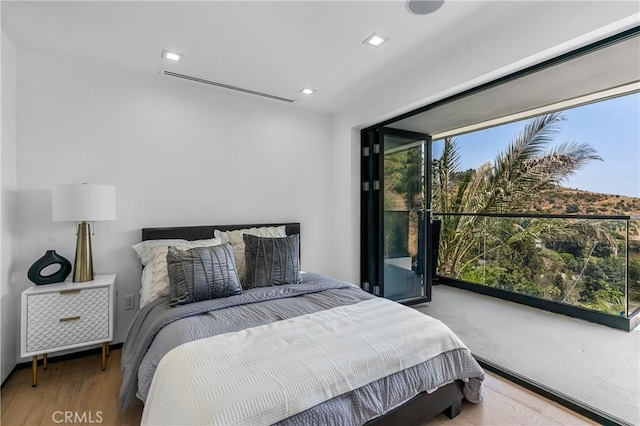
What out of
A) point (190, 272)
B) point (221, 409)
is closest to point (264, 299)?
point (190, 272)

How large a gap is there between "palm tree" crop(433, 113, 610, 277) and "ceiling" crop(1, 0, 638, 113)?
2405 mm

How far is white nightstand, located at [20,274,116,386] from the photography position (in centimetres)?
213

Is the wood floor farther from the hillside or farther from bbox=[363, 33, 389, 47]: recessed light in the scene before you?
bbox=[363, 33, 389, 47]: recessed light

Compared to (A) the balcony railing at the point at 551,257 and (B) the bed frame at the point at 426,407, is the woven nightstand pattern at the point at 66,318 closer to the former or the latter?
(B) the bed frame at the point at 426,407

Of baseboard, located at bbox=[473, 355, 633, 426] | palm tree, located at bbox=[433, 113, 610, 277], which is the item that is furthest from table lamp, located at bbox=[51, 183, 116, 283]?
palm tree, located at bbox=[433, 113, 610, 277]

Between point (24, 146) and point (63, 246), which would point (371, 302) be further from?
point (24, 146)

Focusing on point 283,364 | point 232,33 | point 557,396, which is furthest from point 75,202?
point 557,396

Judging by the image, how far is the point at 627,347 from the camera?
107 inches

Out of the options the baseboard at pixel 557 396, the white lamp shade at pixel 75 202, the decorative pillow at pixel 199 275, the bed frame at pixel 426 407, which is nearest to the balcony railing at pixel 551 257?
the baseboard at pixel 557 396

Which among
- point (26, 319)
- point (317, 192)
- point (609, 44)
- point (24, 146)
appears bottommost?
point (26, 319)

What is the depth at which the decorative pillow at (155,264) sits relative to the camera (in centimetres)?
230

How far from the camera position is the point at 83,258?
2.41m

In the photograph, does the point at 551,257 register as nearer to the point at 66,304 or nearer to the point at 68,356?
the point at 66,304

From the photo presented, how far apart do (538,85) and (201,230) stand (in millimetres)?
3518
